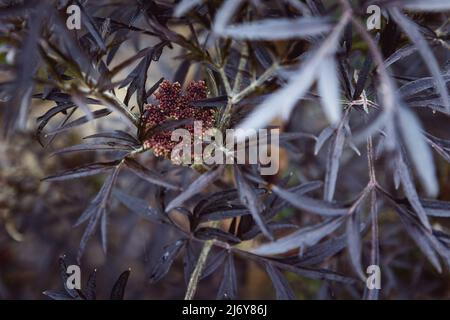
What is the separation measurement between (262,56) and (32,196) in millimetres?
1019

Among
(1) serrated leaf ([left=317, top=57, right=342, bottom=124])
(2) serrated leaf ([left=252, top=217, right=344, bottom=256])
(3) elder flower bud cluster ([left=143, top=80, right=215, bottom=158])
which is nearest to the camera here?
(1) serrated leaf ([left=317, top=57, right=342, bottom=124])

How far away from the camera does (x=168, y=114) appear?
76 cm

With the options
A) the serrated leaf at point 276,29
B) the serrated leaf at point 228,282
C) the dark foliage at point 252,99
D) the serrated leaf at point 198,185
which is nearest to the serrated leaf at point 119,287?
the dark foliage at point 252,99

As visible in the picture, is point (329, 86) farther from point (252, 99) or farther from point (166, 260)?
point (166, 260)

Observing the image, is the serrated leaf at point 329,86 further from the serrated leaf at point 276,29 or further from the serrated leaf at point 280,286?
the serrated leaf at point 280,286

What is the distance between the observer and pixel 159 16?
2.54 ft

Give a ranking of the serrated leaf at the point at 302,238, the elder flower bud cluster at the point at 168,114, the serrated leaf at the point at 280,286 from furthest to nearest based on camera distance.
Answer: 1. the serrated leaf at the point at 280,286
2. the elder flower bud cluster at the point at 168,114
3. the serrated leaf at the point at 302,238

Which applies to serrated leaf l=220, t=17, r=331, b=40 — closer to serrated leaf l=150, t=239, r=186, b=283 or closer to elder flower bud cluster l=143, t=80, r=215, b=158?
elder flower bud cluster l=143, t=80, r=215, b=158

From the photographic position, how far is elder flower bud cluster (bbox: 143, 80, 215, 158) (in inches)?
29.3

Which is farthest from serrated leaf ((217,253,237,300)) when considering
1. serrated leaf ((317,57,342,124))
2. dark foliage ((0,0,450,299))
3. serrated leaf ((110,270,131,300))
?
serrated leaf ((317,57,342,124))

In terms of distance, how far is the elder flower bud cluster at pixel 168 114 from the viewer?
74cm

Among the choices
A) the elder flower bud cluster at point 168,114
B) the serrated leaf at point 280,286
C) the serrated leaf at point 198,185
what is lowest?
the serrated leaf at point 280,286
